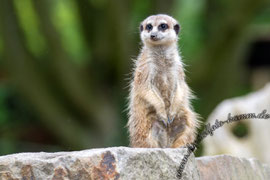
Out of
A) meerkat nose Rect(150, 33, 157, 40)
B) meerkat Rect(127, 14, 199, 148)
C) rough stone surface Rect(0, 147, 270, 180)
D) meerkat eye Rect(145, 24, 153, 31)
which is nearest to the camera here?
rough stone surface Rect(0, 147, 270, 180)

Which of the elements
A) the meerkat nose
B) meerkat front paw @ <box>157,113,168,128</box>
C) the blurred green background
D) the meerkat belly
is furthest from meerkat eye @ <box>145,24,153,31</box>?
the blurred green background

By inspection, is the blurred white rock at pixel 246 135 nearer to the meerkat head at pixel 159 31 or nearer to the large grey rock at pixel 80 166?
the meerkat head at pixel 159 31

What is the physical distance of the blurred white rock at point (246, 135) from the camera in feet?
27.4

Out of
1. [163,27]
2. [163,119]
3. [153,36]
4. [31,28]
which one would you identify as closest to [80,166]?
→ [163,119]

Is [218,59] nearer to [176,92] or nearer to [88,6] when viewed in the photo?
[88,6]

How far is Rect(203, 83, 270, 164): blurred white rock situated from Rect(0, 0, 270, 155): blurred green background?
216 centimetres

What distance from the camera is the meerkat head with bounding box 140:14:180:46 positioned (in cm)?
551

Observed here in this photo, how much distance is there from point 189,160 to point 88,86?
7.89m

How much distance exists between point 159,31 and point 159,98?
619 millimetres

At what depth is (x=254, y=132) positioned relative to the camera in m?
8.55

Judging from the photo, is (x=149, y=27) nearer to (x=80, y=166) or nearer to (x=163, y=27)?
(x=163, y=27)

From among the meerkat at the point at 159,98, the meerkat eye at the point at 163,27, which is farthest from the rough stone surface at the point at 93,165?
the meerkat eye at the point at 163,27

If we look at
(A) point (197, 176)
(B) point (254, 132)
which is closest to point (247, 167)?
(A) point (197, 176)

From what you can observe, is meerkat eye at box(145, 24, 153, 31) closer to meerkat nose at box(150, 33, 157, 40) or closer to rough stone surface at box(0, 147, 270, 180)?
meerkat nose at box(150, 33, 157, 40)
